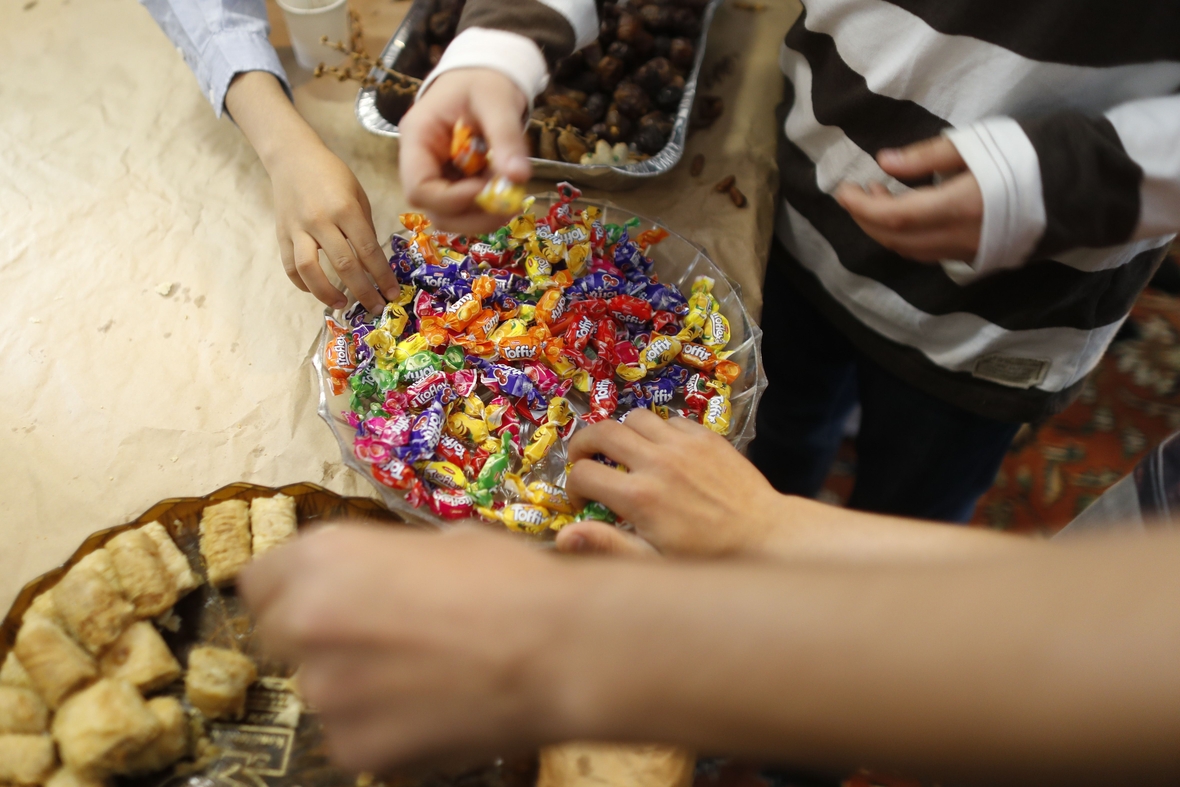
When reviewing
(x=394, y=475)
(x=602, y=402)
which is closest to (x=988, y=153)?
(x=602, y=402)

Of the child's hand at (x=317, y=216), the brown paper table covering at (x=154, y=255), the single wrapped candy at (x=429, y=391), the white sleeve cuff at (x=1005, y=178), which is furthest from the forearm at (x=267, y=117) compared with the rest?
the white sleeve cuff at (x=1005, y=178)

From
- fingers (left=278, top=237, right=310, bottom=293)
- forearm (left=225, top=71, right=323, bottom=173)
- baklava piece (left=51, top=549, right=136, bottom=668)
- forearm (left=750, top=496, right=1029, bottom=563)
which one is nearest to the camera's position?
forearm (left=750, top=496, right=1029, bottom=563)

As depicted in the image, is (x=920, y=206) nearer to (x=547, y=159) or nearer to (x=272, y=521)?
(x=547, y=159)

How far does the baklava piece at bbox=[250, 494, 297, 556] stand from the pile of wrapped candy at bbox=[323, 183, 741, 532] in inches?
4.6

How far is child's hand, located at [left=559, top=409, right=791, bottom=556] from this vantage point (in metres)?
0.67

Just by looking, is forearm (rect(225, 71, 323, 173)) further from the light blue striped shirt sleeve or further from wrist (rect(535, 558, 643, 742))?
wrist (rect(535, 558, 643, 742))

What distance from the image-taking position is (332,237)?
92 centimetres

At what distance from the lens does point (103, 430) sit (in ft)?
3.11

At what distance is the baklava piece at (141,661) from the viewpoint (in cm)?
72

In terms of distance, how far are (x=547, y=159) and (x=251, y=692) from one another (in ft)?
2.89

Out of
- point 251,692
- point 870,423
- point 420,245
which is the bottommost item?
point 870,423

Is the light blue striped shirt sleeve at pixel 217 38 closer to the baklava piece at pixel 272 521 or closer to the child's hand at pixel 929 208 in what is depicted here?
the baklava piece at pixel 272 521

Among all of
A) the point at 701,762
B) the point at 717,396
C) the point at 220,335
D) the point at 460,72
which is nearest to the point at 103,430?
the point at 220,335

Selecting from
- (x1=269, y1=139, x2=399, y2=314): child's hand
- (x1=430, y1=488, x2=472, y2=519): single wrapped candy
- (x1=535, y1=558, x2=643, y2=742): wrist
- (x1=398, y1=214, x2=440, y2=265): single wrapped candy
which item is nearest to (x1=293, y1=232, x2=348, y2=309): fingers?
(x1=269, y1=139, x2=399, y2=314): child's hand
